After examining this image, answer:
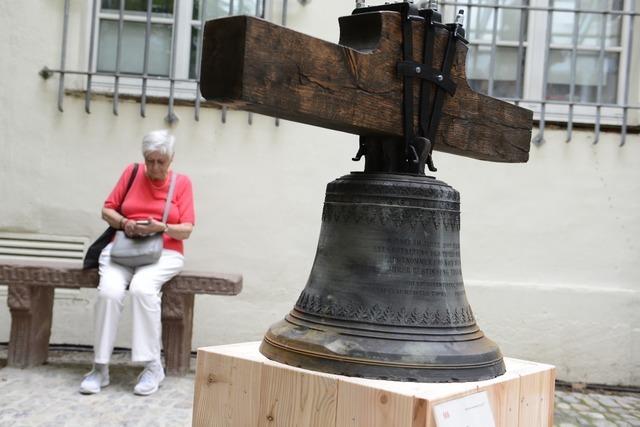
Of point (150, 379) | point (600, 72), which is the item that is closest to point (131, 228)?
point (150, 379)

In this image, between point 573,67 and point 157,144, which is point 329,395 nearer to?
point 157,144

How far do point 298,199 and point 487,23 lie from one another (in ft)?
6.63

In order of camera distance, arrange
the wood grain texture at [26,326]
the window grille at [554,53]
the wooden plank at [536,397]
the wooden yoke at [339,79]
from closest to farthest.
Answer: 1. the wooden yoke at [339,79]
2. the wooden plank at [536,397]
3. the wood grain texture at [26,326]
4. the window grille at [554,53]

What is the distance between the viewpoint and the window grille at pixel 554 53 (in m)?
5.88

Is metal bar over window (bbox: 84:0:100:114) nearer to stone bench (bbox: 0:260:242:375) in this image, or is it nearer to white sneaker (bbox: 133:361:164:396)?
stone bench (bbox: 0:260:242:375)

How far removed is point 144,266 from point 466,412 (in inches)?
130

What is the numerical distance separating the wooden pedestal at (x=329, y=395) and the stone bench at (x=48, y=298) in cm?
255

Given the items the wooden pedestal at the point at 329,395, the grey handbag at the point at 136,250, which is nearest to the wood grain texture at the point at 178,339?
the grey handbag at the point at 136,250

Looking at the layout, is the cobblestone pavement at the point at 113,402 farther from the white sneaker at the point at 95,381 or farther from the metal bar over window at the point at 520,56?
the metal bar over window at the point at 520,56

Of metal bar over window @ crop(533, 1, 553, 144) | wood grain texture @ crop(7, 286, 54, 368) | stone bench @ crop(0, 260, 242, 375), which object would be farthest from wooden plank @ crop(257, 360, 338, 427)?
metal bar over window @ crop(533, 1, 553, 144)

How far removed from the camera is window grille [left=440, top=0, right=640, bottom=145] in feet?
19.3

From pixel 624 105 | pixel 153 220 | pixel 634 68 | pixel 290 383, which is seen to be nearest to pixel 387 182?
pixel 290 383

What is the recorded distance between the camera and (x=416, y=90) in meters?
2.22

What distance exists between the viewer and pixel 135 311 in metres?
4.79
